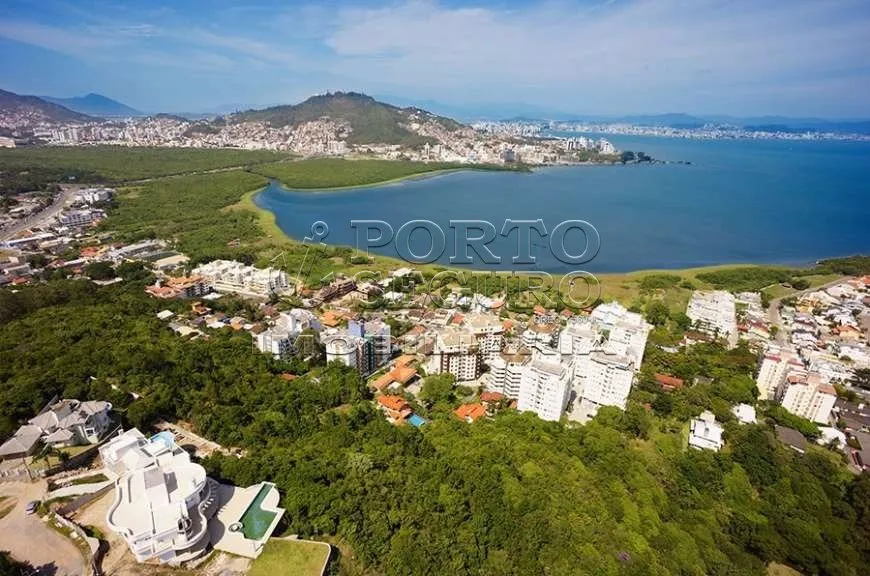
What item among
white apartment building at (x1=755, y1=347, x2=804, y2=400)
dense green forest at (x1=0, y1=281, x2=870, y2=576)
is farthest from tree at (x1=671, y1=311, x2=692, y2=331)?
dense green forest at (x1=0, y1=281, x2=870, y2=576)

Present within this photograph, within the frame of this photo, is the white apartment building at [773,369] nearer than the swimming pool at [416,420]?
No

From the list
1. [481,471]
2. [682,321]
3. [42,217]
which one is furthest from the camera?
[42,217]

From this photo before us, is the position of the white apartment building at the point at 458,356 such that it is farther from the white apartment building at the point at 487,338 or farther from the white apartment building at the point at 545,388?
the white apartment building at the point at 545,388

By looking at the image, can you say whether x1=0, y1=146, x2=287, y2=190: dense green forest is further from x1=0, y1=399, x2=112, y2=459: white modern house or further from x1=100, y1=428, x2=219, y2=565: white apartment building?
x1=100, y1=428, x2=219, y2=565: white apartment building

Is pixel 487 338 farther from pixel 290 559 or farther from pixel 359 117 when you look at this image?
pixel 359 117

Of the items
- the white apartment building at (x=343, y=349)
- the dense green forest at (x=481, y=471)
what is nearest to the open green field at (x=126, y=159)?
the dense green forest at (x=481, y=471)

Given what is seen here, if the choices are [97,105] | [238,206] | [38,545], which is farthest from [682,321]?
[97,105]
